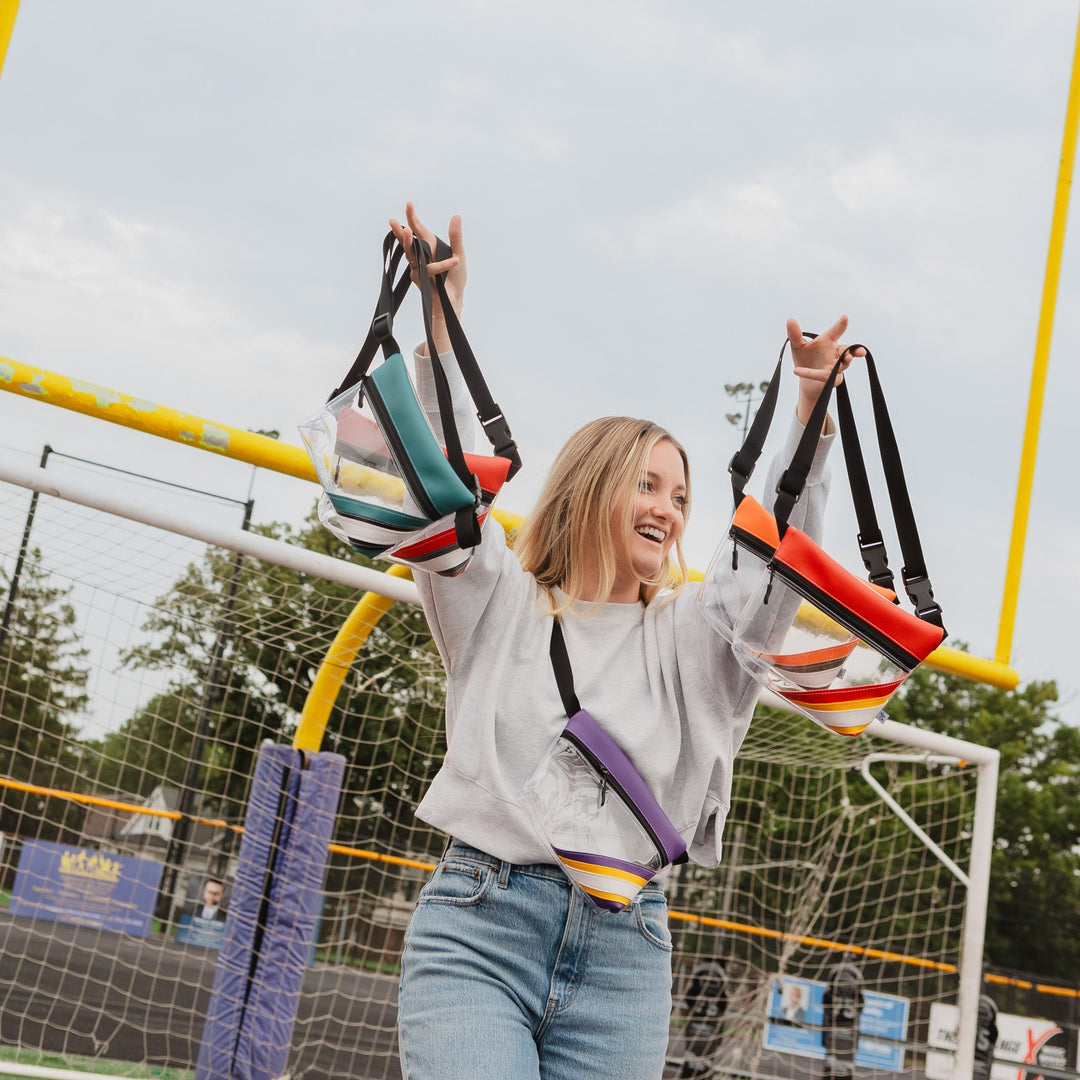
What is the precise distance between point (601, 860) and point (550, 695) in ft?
0.86

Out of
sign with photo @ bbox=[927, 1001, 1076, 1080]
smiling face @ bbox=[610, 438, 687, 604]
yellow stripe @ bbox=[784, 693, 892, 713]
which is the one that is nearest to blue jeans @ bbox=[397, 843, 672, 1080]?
yellow stripe @ bbox=[784, 693, 892, 713]

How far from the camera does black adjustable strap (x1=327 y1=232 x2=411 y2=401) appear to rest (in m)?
1.68

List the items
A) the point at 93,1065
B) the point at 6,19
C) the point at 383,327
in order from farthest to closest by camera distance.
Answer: the point at 93,1065
the point at 6,19
the point at 383,327

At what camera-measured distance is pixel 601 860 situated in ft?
5.01

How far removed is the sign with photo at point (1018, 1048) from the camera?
29.2ft

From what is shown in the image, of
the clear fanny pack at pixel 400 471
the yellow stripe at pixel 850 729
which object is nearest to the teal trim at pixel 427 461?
the clear fanny pack at pixel 400 471

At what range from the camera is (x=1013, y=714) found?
30.8 meters

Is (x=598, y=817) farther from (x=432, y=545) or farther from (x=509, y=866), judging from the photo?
(x=432, y=545)

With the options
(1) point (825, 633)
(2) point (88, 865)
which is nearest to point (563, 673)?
(1) point (825, 633)

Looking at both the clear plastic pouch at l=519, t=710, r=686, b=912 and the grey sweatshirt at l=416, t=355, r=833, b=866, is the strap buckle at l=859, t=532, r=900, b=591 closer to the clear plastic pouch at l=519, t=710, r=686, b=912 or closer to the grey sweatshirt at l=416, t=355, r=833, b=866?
the grey sweatshirt at l=416, t=355, r=833, b=866

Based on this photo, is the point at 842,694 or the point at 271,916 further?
the point at 271,916

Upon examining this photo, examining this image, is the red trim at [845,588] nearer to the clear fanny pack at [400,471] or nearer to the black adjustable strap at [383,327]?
the clear fanny pack at [400,471]

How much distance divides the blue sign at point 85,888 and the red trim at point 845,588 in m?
9.41

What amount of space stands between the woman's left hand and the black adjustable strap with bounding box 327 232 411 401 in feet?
2.04
